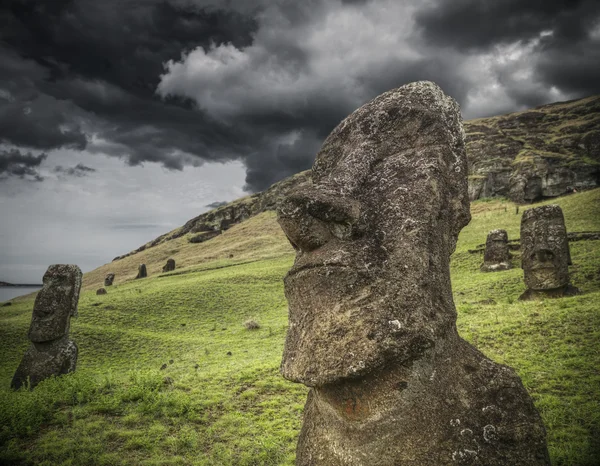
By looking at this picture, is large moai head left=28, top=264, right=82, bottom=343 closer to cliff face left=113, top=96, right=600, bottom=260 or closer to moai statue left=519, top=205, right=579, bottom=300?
moai statue left=519, top=205, right=579, bottom=300

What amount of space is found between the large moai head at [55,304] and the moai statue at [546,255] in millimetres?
16263

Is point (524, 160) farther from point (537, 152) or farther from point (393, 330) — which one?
point (393, 330)

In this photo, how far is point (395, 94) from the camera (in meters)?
3.53

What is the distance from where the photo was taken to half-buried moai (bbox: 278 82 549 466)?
2.43 m

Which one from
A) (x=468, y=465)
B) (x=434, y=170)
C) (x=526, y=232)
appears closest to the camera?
(x=468, y=465)

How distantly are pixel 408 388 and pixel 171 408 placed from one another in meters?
6.28

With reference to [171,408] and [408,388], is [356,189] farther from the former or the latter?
[171,408]

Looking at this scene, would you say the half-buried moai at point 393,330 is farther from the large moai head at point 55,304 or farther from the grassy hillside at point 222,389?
the large moai head at point 55,304

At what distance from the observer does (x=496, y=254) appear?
2084cm

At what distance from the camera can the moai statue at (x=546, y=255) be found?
13164 millimetres

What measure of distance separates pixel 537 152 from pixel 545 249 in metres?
89.5

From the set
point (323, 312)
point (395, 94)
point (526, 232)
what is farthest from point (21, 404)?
point (526, 232)

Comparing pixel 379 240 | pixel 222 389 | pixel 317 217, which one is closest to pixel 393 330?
pixel 379 240

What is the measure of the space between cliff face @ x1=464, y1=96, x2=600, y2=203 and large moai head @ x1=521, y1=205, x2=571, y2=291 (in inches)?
2014
